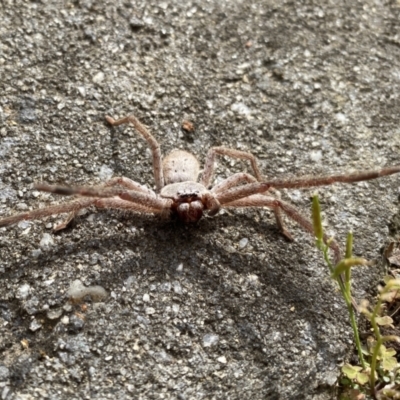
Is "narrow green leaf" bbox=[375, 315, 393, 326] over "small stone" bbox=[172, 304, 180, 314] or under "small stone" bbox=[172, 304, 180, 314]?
over

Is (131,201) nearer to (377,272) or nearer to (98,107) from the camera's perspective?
(98,107)

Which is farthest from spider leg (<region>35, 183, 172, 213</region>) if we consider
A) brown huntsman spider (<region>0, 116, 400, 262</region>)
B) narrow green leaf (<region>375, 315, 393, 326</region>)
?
narrow green leaf (<region>375, 315, 393, 326</region>)

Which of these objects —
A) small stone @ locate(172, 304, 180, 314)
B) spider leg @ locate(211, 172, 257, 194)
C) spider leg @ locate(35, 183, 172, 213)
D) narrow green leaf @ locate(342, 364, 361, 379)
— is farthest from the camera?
spider leg @ locate(211, 172, 257, 194)

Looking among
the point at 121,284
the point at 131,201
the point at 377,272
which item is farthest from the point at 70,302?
the point at 377,272

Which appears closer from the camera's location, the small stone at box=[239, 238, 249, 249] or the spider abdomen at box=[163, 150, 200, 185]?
the small stone at box=[239, 238, 249, 249]

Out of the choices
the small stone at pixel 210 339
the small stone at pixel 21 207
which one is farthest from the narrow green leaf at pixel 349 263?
the small stone at pixel 21 207

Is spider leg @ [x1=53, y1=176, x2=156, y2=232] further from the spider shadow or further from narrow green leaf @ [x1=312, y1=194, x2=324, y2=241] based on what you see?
narrow green leaf @ [x1=312, y1=194, x2=324, y2=241]

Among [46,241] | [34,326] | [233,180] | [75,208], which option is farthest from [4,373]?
[233,180]

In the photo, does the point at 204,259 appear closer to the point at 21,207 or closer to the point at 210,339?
the point at 210,339
